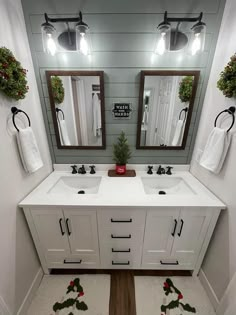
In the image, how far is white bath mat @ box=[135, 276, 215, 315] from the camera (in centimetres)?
114

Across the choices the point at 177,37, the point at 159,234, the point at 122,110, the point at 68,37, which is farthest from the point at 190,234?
the point at 68,37

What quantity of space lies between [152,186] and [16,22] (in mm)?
1838

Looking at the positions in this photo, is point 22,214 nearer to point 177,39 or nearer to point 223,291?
point 223,291

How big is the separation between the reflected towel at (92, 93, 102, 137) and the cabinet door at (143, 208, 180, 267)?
922mm

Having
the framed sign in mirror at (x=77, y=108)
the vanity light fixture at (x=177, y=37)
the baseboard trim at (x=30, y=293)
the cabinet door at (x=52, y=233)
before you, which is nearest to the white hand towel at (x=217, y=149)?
the vanity light fixture at (x=177, y=37)

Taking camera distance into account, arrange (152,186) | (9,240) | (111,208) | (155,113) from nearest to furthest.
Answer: (9,240), (111,208), (155,113), (152,186)

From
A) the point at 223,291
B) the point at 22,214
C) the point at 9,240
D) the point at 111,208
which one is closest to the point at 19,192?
the point at 22,214

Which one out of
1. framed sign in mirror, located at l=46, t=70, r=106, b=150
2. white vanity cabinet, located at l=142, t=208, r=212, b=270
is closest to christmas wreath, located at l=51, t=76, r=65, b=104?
framed sign in mirror, located at l=46, t=70, r=106, b=150

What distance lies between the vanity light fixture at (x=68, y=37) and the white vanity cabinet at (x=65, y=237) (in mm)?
1325

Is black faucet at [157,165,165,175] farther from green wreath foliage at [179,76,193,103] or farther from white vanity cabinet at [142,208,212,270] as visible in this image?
green wreath foliage at [179,76,193,103]

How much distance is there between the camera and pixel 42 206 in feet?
3.52

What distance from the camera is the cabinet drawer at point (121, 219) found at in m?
1.11

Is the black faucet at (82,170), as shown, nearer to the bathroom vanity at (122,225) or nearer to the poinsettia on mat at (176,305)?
the bathroom vanity at (122,225)

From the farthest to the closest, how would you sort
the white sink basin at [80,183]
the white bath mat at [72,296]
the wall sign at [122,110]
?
1. the white sink basin at [80,183]
2. the wall sign at [122,110]
3. the white bath mat at [72,296]
